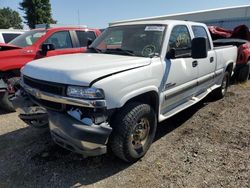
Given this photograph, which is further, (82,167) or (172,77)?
(172,77)

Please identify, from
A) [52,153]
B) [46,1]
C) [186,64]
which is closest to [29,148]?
[52,153]

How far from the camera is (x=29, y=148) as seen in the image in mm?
3945

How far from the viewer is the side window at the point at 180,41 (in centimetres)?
407

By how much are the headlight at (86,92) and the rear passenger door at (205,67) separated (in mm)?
2554

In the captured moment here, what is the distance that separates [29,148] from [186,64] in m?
2.82

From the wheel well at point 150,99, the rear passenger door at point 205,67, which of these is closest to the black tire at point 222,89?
the rear passenger door at point 205,67

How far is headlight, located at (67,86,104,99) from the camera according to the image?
2.78 m

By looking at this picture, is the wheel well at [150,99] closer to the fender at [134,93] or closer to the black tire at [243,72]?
the fender at [134,93]

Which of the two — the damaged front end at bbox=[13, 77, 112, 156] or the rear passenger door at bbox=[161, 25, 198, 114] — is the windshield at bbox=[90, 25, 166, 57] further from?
the damaged front end at bbox=[13, 77, 112, 156]

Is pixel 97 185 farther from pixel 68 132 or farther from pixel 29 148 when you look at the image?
pixel 29 148

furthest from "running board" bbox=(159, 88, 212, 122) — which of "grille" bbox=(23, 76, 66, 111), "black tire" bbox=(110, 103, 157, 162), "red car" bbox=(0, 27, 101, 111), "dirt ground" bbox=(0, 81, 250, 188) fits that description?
"red car" bbox=(0, 27, 101, 111)

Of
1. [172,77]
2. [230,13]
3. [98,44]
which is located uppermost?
[230,13]

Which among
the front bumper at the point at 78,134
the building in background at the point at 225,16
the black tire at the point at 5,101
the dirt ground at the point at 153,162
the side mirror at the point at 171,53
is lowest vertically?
the dirt ground at the point at 153,162

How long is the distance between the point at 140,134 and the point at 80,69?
1.24 metres
